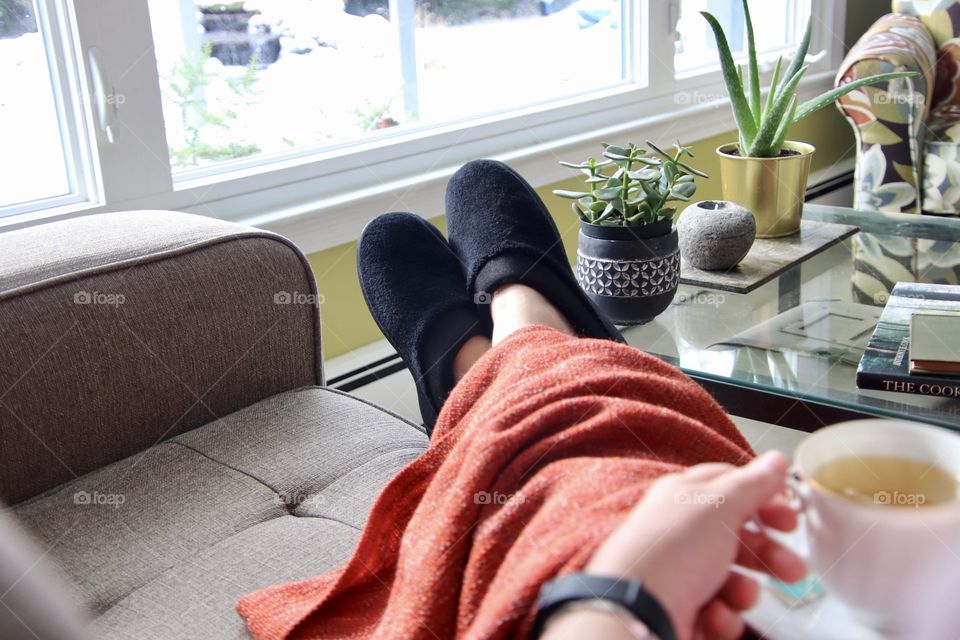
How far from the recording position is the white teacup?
1.22 ft

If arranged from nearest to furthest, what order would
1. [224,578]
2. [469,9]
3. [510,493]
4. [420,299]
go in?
[510,493] < [224,578] < [420,299] < [469,9]

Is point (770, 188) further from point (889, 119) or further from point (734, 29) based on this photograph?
point (734, 29)

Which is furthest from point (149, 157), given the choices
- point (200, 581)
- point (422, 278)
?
point (200, 581)

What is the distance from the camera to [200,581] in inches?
27.8

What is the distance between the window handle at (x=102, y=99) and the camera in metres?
1.28

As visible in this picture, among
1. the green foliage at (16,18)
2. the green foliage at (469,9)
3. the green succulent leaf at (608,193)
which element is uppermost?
the green foliage at (16,18)

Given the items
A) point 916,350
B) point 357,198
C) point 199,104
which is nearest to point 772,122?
point 916,350

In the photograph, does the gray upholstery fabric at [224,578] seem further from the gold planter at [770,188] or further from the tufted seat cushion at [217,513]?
the gold planter at [770,188]

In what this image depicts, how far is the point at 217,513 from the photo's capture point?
2.57 feet

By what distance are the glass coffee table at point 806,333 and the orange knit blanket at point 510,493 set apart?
0.98ft

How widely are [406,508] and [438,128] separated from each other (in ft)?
4.03

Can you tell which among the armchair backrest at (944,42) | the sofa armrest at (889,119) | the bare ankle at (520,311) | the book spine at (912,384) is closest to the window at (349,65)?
the sofa armrest at (889,119)

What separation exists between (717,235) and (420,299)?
0.37 meters

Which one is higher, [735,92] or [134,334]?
[735,92]
